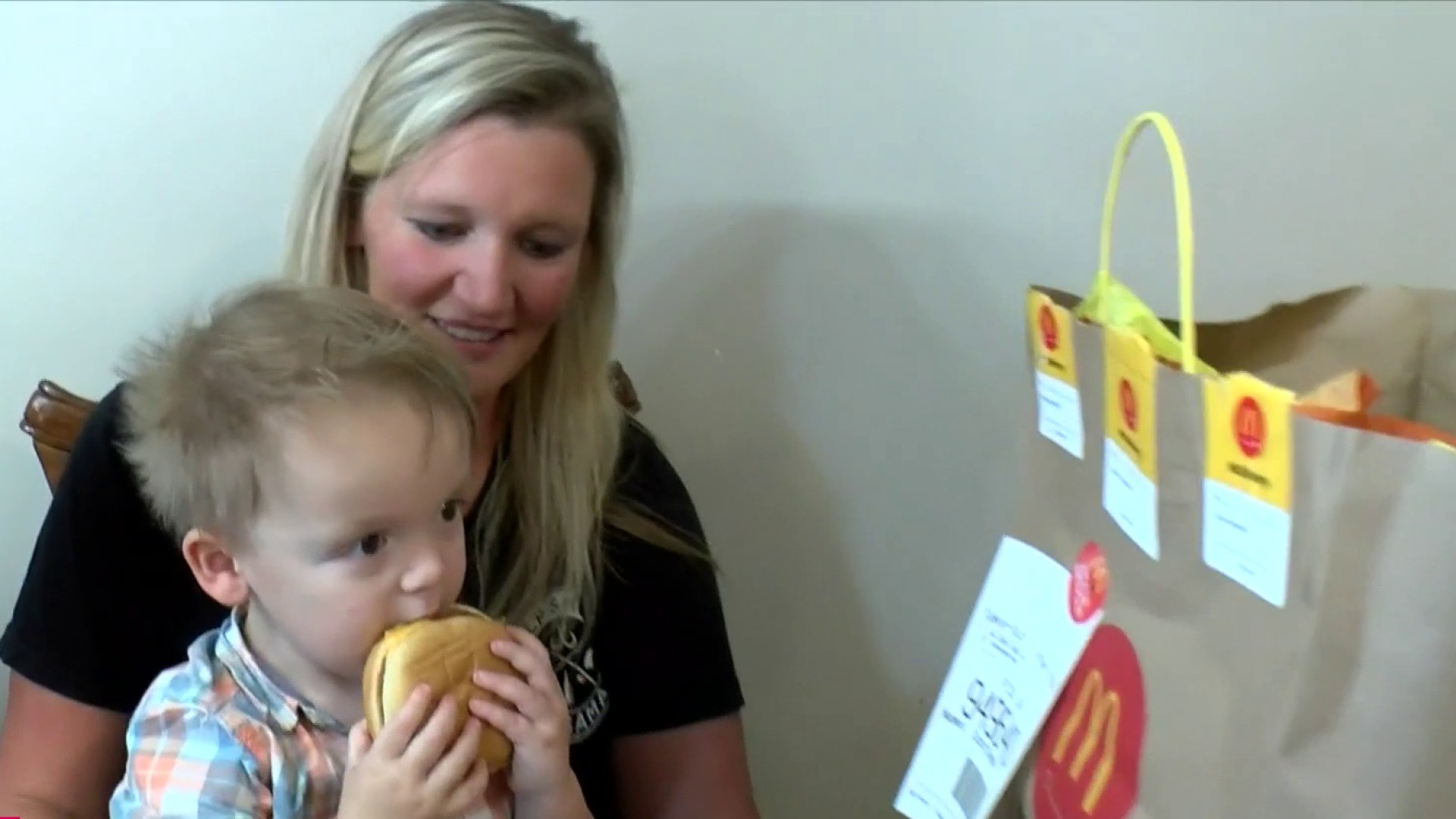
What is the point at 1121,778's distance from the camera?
0.79 metres

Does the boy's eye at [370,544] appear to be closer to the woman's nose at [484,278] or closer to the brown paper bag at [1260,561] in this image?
the woman's nose at [484,278]

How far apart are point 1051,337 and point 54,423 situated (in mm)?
856

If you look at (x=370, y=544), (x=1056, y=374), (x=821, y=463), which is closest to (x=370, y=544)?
(x=370, y=544)

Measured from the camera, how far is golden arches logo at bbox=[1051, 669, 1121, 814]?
2.64 feet

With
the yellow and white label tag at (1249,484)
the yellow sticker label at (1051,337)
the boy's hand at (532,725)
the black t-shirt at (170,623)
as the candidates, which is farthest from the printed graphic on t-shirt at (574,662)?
the yellow and white label tag at (1249,484)

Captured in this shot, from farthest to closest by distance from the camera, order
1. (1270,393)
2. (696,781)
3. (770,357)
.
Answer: (770,357), (696,781), (1270,393)

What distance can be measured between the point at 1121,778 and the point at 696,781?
47 centimetres

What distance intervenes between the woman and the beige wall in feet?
0.67

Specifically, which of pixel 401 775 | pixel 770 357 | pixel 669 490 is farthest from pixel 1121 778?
pixel 770 357

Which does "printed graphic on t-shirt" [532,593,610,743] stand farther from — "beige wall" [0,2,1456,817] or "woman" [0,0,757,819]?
"beige wall" [0,2,1456,817]

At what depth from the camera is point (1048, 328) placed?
915 mm

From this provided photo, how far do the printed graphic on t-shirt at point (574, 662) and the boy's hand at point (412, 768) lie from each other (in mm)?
286

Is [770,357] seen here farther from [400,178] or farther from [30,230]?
[30,230]

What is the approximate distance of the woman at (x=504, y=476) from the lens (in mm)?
1036
